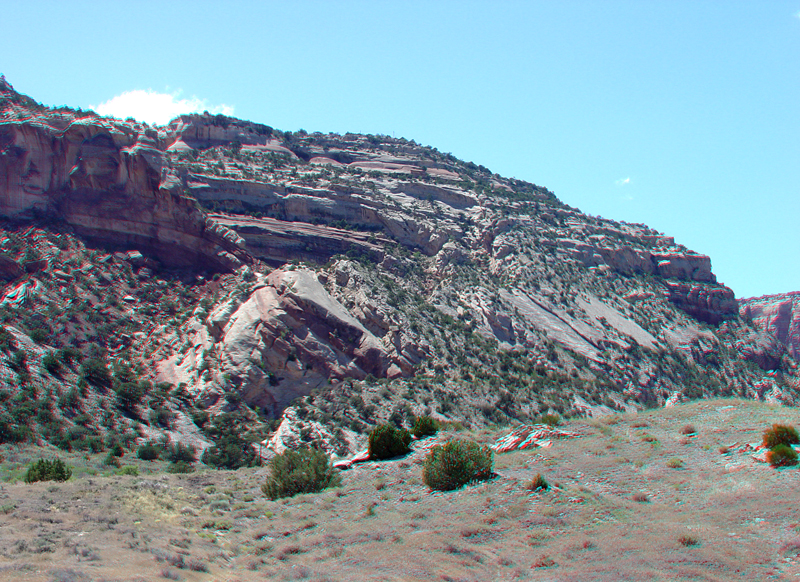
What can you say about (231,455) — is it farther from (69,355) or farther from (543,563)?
(543,563)

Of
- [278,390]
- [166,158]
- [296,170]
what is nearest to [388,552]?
[278,390]

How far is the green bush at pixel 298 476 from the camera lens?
1809 centimetres

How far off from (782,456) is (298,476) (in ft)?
48.2

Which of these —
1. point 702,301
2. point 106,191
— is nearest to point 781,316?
point 702,301

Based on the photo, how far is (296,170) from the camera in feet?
192

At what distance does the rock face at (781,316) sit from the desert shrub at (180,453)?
98.1 m

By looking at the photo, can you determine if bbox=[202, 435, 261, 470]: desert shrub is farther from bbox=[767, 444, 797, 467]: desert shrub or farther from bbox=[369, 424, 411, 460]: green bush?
bbox=[767, 444, 797, 467]: desert shrub

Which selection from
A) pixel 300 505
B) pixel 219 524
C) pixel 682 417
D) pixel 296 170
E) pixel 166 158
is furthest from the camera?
pixel 296 170

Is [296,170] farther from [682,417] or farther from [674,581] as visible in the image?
[674,581]

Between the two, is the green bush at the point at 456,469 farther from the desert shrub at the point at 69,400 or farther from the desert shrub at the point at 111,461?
the desert shrub at the point at 69,400

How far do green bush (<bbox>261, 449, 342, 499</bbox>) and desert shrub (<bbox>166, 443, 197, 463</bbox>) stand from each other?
931 centimetres

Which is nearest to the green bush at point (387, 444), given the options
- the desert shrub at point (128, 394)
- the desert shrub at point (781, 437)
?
the desert shrub at point (781, 437)

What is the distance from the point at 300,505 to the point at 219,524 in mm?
3112

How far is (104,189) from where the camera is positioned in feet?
142
